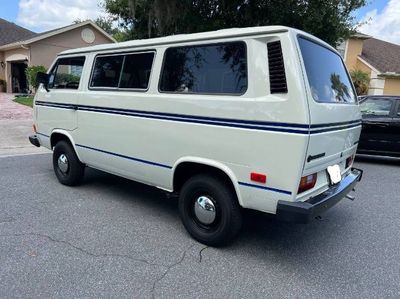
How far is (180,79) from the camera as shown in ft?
12.4

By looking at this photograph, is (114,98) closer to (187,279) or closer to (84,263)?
(84,263)

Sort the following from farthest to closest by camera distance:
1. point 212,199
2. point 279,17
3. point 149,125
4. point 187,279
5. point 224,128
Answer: point 279,17 → point 149,125 → point 212,199 → point 224,128 → point 187,279

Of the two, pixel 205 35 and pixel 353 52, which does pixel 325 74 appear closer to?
pixel 205 35

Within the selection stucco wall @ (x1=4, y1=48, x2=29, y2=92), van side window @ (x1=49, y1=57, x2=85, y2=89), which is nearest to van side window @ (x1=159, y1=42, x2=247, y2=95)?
van side window @ (x1=49, y1=57, x2=85, y2=89)

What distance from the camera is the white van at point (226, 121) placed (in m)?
3.00

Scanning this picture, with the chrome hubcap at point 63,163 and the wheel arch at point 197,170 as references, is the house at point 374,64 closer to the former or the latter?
the chrome hubcap at point 63,163

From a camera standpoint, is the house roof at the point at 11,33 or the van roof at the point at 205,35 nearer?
the van roof at the point at 205,35

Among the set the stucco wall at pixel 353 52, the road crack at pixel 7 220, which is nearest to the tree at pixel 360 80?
the stucco wall at pixel 353 52

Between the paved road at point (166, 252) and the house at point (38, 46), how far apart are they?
2004 centimetres

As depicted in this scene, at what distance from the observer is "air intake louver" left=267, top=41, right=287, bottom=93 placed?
3.00 meters

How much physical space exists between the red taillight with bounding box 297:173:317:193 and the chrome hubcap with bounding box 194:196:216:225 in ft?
3.15

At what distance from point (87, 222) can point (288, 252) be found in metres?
2.41

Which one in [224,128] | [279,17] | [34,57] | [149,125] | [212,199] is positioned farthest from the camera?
[34,57]

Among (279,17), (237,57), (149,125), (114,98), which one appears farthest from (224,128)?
(279,17)
